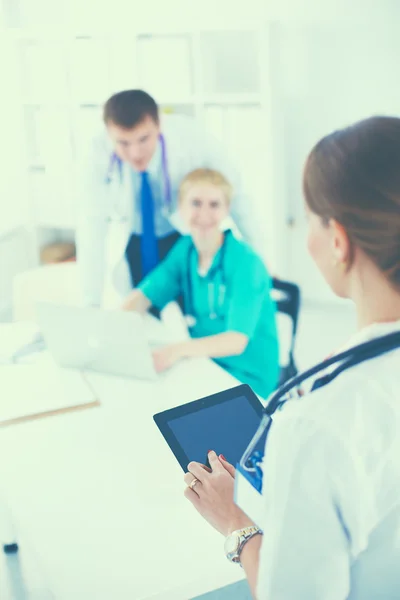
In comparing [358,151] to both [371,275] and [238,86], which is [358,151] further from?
[238,86]

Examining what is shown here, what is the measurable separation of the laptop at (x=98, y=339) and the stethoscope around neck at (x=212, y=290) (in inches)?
17.8

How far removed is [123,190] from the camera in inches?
106

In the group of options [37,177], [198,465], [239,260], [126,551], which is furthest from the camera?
[37,177]

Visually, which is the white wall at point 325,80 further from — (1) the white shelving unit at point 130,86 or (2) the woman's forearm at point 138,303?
(2) the woman's forearm at point 138,303

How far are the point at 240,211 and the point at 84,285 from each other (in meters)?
0.65

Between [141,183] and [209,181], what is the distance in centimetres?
46

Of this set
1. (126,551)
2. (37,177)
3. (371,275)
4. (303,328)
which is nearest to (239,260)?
(126,551)

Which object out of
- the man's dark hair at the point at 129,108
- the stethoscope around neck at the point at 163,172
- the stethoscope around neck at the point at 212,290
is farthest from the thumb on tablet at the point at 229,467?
the stethoscope around neck at the point at 163,172

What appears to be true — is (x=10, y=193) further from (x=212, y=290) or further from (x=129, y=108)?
(x=212, y=290)

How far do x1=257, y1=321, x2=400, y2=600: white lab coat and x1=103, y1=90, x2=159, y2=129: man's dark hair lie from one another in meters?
1.71

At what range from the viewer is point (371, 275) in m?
0.79

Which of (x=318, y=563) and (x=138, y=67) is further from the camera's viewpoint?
(x=138, y=67)

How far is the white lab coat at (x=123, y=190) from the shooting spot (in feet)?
8.43

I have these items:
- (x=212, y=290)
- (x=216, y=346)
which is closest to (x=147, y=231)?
(x=212, y=290)
